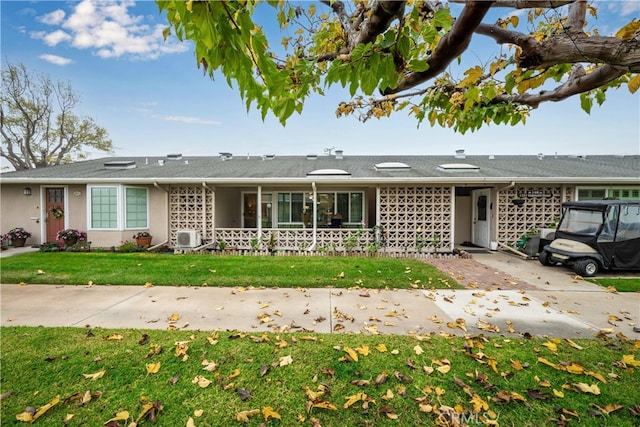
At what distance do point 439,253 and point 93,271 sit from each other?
10268 millimetres

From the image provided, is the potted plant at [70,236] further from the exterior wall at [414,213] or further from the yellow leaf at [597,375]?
the yellow leaf at [597,375]

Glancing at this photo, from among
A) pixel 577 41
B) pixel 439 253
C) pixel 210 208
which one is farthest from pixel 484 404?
pixel 210 208

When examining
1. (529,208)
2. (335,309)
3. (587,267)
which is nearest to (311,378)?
(335,309)

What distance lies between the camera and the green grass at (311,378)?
224 cm

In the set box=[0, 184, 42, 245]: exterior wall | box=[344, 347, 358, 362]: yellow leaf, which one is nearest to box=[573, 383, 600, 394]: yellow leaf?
box=[344, 347, 358, 362]: yellow leaf

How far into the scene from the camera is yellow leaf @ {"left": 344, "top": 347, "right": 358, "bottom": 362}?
115 inches

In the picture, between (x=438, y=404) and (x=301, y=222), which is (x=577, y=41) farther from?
(x=301, y=222)

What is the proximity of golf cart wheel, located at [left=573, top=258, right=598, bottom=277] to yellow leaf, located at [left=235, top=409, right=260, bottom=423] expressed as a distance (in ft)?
27.2

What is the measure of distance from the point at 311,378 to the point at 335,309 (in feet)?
6.13

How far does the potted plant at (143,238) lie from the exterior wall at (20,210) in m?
4.33

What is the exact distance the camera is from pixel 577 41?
6.16 feet

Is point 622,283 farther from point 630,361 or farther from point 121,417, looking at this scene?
point 121,417

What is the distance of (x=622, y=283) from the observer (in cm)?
606

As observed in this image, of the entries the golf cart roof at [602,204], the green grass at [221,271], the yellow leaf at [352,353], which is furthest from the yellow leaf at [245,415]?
the golf cart roof at [602,204]
